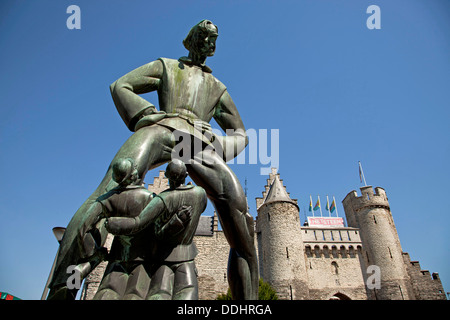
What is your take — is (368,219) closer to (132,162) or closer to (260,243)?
(260,243)

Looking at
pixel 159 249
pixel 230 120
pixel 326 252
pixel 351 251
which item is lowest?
pixel 159 249

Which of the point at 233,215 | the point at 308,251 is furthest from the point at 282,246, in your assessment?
the point at 233,215

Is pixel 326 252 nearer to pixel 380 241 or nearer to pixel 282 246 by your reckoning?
pixel 380 241

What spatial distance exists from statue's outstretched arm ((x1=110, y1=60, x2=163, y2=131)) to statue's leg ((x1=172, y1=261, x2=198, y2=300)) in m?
1.16

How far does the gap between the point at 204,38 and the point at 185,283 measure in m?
2.04

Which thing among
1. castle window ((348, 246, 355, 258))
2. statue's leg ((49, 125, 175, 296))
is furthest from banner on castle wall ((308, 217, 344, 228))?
statue's leg ((49, 125, 175, 296))

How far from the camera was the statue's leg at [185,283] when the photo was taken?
1.68 meters

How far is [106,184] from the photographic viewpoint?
1880mm

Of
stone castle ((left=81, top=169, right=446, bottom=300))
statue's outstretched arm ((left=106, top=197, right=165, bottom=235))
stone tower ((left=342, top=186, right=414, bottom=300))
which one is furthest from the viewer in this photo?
stone tower ((left=342, top=186, right=414, bottom=300))

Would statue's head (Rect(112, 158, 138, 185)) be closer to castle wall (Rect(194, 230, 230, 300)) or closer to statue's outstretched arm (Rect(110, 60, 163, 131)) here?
statue's outstretched arm (Rect(110, 60, 163, 131))

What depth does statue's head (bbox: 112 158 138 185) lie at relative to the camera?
1684 millimetres

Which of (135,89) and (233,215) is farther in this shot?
(135,89)

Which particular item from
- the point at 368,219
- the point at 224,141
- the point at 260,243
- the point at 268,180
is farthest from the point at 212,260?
the point at 224,141
